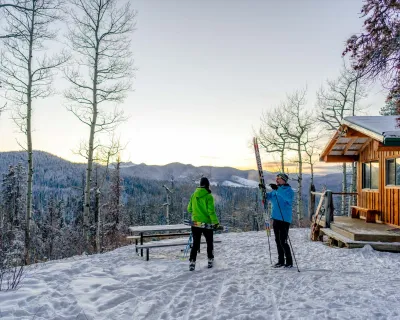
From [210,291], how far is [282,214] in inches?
103

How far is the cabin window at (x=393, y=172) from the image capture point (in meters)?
11.7

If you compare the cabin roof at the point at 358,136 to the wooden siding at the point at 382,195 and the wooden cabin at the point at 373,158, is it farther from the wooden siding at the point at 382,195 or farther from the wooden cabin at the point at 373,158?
the wooden siding at the point at 382,195

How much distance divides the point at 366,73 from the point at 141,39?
34.0 feet

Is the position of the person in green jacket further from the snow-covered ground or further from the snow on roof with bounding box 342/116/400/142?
the snow on roof with bounding box 342/116/400/142

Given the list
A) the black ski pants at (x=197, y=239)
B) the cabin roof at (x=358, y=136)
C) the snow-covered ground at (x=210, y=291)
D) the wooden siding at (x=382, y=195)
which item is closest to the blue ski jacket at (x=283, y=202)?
the snow-covered ground at (x=210, y=291)

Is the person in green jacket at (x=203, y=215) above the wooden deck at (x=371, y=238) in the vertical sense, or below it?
above

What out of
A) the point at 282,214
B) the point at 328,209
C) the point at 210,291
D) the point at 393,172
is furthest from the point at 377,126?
the point at 210,291

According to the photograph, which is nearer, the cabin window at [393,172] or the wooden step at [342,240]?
the wooden step at [342,240]

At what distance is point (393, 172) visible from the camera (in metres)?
12.0

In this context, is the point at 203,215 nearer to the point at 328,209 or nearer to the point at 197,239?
the point at 197,239

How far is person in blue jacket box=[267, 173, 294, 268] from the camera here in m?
7.22

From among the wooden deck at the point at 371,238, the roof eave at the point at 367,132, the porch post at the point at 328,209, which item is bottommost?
the wooden deck at the point at 371,238

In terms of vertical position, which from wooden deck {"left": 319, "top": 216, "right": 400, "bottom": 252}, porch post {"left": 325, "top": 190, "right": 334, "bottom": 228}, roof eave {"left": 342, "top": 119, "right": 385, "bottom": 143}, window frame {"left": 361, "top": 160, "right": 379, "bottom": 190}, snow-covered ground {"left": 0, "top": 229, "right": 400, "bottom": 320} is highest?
roof eave {"left": 342, "top": 119, "right": 385, "bottom": 143}

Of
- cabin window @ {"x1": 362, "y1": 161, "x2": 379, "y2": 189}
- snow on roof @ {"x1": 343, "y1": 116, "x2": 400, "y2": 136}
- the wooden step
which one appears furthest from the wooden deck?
→ cabin window @ {"x1": 362, "y1": 161, "x2": 379, "y2": 189}
